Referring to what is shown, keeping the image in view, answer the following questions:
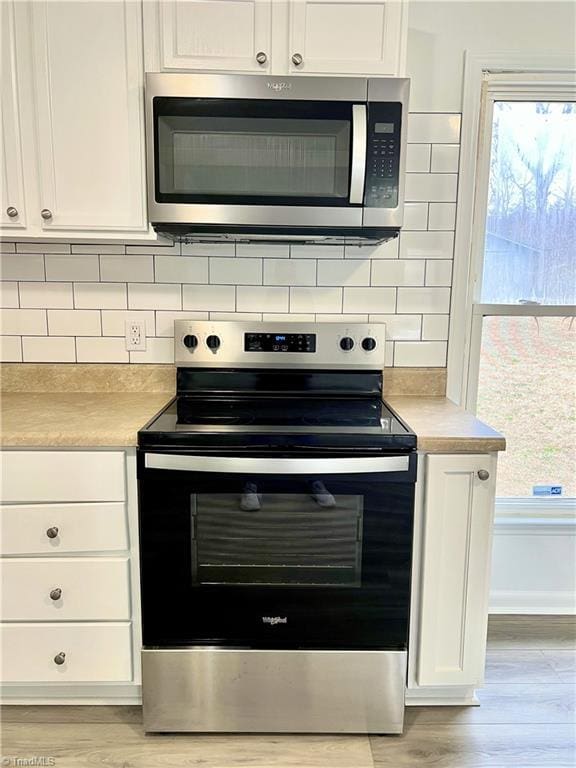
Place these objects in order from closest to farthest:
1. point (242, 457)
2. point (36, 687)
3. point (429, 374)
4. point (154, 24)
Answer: point (242, 457) → point (154, 24) → point (36, 687) → point (429, 374)

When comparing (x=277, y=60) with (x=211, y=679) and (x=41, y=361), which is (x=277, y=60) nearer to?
(x=41, y=361)

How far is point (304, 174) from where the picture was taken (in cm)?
163

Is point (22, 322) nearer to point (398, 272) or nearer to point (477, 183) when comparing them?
point (398, 272)

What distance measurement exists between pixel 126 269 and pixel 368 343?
92 centimetres

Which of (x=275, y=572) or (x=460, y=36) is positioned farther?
(x=460, y=36)

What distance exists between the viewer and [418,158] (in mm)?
1965

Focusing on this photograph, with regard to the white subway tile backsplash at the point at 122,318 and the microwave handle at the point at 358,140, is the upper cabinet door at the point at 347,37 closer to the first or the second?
the microwave handle at the point at 358,140

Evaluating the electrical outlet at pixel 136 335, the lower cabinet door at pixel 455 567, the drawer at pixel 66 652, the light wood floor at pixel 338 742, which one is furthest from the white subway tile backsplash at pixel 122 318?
the light wood floor at pixel 338 742

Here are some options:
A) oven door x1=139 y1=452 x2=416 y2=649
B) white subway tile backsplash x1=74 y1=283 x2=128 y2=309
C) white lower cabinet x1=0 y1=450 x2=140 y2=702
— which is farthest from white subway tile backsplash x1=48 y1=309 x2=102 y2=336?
oven door x1=139 y1=452 x2=416 y2=649

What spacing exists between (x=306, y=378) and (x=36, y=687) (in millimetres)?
1317

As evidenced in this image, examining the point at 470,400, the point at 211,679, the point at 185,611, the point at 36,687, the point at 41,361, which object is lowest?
the point at 36,687

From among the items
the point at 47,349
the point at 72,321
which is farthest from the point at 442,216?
the point at 47,349

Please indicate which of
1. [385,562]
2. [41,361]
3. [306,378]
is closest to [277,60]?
[306,378]

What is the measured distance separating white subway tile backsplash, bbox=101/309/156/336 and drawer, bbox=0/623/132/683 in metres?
1.01
